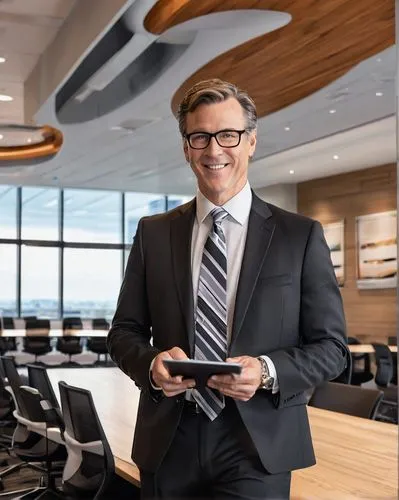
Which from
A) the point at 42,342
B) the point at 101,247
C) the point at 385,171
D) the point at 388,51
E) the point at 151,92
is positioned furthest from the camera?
the point at 101,247

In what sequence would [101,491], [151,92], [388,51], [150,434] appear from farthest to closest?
[151,92] < [388,51] < [101,491] < [150,434]

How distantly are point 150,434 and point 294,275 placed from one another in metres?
0.49

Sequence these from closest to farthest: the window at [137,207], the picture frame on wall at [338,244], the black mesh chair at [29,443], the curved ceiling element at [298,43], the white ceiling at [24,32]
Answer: the black mesh chair at [29,443], the curved ceiling element at [298,43], the white ceiling at [24,32], the picture frame on wall at [338,244], the window at [137,207]

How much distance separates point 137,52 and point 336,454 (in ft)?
15.4

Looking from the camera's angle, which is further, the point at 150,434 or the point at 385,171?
the point at 385,171

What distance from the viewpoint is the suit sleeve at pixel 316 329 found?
182 centimetres

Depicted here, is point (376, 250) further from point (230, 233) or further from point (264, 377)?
point (264, 377)

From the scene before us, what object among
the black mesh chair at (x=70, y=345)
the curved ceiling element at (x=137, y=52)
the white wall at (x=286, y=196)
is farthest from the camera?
the white wall at (x=286, y=196)

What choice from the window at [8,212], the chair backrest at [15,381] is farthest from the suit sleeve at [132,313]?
the window at [8,212]

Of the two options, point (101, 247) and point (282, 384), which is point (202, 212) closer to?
point (282, 384)

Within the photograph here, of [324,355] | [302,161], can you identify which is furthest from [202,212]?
[302,161]

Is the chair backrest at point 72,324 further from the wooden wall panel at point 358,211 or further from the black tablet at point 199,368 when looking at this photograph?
the black tablet at point 199,368

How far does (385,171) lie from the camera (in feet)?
46.2

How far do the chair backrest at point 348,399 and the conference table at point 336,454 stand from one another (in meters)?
0.09
